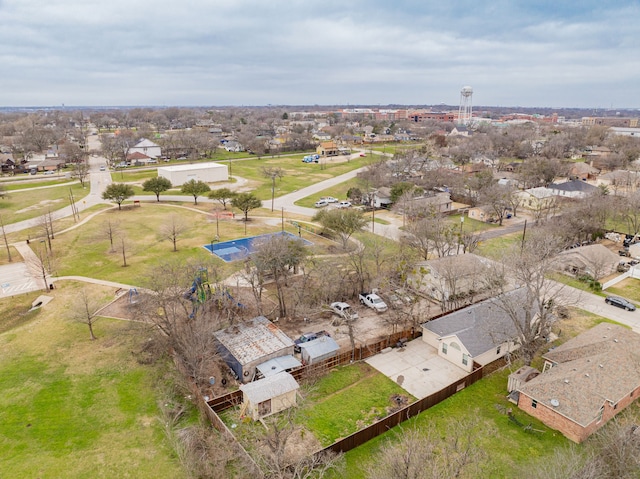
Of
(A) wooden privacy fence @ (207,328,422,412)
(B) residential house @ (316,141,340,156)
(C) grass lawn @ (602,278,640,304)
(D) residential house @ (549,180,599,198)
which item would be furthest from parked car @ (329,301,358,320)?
(B) residential house @ (316,141,340,156)

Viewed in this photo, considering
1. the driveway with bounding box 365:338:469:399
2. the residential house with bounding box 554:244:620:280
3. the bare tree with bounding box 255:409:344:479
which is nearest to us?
the bare tree with bounding box 255:409:344:479

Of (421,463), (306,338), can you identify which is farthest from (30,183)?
(421,463)

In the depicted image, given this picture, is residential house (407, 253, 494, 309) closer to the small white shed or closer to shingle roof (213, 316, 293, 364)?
shingle roof (213, 316, 293, 364)

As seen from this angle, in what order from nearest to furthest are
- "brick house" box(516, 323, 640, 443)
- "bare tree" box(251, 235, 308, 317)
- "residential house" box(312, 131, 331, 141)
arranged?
"brick house" box(516, 323, 640, 443), "bare tree" box(251, 235, 308, 317), "residential house" box(312, 131, 331, 141)

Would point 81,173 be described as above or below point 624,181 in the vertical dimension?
above

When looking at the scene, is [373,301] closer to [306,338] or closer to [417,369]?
[306,338]

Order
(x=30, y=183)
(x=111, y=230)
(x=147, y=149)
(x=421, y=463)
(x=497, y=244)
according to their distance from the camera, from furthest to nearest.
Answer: (x=147, y=149), (x=30, y=183), (x=111, y=230), (x=497, y=244), (x=421, y=463)

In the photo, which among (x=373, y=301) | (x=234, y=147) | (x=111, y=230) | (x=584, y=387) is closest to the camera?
(x=584, y=387)
